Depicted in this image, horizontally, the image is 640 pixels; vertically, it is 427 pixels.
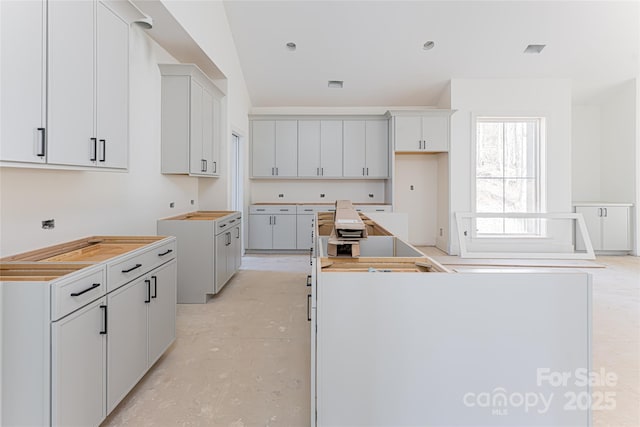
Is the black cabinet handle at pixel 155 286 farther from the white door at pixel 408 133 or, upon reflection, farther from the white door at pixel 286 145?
the white door at pixel 408 133

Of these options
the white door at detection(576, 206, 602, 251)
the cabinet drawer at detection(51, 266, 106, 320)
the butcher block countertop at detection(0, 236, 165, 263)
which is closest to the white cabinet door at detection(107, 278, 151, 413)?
the cabinet drawer at detection(51, 266, 106, 320)

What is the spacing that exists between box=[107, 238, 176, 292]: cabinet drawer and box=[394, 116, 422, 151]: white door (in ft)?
15.3

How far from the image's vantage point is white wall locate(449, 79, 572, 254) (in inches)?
246

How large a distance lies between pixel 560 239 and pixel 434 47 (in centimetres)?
388

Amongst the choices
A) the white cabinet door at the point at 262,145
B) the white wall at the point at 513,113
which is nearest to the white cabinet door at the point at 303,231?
the white cabinet door at the point at 262,145

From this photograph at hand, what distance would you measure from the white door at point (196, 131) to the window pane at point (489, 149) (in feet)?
15.4

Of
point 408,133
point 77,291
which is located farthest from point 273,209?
point 77,291

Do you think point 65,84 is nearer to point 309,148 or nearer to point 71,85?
point 71,85

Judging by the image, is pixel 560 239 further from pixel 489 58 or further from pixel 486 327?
pixel 486 327

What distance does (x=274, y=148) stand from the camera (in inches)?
266

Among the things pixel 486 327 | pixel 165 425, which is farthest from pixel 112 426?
pixel 486 327

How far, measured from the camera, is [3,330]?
56.6 inches

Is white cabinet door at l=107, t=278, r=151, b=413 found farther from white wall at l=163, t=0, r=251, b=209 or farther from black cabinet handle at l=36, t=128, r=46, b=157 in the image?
white wall at l=163, t=0, r=251, b=209

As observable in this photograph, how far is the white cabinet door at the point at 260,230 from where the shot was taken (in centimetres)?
654
